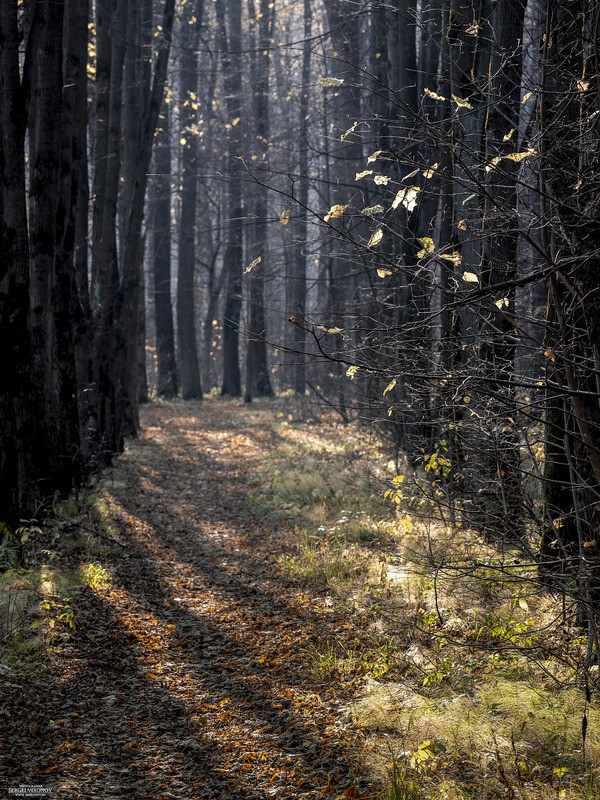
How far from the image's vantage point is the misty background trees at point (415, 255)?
4324mm

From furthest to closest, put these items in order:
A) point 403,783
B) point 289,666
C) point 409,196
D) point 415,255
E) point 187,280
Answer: point 187,280
point 289,666
point 415,255
point 409,196
point 403,783

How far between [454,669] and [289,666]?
1.34m

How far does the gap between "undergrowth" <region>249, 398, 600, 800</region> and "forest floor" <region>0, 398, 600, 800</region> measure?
16mm

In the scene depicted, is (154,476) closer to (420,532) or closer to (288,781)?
(420,532)

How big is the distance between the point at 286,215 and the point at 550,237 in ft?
4.79

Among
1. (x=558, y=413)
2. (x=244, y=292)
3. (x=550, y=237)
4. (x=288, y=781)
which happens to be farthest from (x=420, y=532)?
(x=244, y=292)

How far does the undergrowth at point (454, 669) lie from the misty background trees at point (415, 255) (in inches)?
19.9

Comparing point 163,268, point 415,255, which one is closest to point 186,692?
point 415,255

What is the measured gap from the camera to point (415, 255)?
440 centimetres

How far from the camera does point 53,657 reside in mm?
5977

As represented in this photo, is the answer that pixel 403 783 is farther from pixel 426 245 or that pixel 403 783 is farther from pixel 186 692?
pixel 426 245

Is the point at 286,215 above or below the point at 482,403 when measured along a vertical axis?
above

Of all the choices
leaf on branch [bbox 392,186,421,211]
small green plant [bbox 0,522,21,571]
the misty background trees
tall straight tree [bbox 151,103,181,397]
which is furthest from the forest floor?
tall straight tree [bbox 151,103,181,397]

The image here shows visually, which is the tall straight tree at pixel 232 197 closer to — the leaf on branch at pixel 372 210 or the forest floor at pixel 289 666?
the forest floor at pixel 289 666
